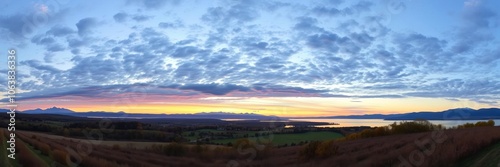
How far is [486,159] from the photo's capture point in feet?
52.8

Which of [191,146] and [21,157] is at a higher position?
[21,157]

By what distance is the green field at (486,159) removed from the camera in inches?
597

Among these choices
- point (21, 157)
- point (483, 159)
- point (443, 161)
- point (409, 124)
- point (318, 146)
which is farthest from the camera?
point (409, 124)

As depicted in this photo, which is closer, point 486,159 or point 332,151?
point 486,159

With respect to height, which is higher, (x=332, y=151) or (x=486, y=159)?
(x=486, y=159)

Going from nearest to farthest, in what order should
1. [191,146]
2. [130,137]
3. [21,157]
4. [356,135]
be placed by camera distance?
[21,157]
[191,146]
[356,135]
[130,137]

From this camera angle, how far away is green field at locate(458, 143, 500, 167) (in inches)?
597

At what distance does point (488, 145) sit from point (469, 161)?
8.33 ft

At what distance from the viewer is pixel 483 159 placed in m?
16.4

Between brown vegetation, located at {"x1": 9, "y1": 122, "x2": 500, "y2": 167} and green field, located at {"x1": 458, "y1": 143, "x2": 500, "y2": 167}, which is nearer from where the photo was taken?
green field, located at {"x1": 458, "y1": 143, "x2": 500, "y2": 167}

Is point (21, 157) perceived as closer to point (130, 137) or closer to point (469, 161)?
point (469, 161)

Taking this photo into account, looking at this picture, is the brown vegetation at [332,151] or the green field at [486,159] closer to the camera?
the green field at [486,159]

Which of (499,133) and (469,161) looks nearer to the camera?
(469,161)

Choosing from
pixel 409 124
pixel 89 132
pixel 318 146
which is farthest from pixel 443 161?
pixel 89 132
